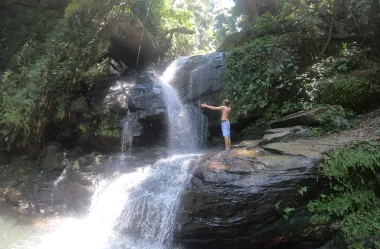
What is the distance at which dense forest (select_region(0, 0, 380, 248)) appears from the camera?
5470 millimetres

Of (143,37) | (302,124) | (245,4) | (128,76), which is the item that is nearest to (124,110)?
(128,76)

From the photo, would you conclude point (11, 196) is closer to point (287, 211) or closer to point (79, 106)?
point (79, 106)

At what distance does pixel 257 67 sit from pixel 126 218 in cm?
747

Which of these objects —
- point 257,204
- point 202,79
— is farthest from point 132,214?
point 202,79

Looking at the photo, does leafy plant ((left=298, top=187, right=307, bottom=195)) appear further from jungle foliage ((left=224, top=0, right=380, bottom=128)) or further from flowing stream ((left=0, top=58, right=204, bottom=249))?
jungle foliage ((left=224, top=0, right=380, bottom=128))

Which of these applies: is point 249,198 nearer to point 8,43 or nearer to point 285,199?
point 285,199

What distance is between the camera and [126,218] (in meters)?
7.23

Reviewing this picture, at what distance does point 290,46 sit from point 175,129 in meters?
5.53

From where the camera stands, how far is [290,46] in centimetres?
1072

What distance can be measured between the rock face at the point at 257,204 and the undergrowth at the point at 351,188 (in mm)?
186

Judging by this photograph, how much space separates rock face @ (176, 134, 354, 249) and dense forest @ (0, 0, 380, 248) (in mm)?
292

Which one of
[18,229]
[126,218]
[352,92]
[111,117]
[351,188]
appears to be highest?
[352,92]

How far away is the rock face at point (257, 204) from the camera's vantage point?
5.38 m

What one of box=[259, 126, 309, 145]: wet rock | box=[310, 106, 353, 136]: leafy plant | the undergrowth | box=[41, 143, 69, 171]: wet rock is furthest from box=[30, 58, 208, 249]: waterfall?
box=[310, 106, 353, 136]: leafy plant
